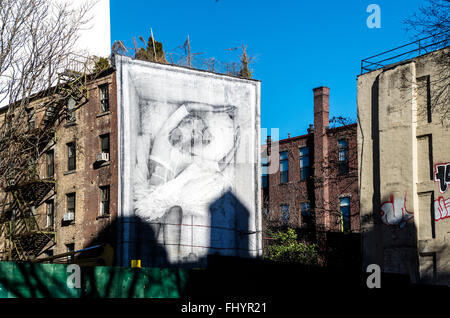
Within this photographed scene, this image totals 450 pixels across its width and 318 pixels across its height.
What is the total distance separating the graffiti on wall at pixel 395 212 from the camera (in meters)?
23.8

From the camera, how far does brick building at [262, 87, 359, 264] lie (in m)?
41.3

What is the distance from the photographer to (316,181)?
141 feet

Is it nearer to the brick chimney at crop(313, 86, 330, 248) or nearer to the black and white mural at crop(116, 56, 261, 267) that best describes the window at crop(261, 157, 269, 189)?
the brick chimney at crop(313, 86, 330, 248)

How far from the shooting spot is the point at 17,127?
2483cm

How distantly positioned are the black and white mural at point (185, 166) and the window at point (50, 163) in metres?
5.99

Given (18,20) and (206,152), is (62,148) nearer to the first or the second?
(206,152)

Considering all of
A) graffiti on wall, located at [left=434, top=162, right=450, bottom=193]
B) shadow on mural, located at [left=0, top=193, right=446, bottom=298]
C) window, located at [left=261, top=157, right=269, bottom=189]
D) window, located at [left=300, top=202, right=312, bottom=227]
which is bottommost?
shadow on mural, located at [left=0, top=193, right=446, bottom=298]

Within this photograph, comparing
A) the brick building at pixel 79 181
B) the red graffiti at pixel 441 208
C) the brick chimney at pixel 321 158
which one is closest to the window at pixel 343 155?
the brick chimney at pixel 321 158

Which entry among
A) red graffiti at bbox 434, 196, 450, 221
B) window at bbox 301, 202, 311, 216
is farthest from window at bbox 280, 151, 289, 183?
red graffiti at bbox 434, 196, 450, 221

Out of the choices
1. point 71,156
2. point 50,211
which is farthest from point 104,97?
point 50,211

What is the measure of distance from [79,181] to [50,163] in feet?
9.66

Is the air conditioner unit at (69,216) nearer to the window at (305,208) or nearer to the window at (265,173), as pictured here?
the window at (305,208)

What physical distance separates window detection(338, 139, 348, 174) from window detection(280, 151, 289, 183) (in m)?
4.78
